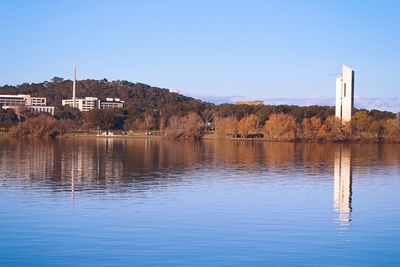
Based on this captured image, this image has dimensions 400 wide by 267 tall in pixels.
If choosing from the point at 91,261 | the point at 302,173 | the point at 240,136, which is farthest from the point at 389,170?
the point at 240,136

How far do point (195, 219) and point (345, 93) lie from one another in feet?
297

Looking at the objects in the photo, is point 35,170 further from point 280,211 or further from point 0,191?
point 280,211

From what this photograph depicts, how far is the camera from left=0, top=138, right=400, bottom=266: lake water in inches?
487

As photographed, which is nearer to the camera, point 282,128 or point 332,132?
point 282,128

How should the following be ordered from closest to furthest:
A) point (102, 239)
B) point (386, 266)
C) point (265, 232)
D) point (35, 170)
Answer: point (386, 266), point (102, 239), point (265, 232), point (35, 170)

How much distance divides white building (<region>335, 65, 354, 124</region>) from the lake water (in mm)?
74130

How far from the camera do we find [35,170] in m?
29.8

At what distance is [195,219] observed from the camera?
54.5 ft

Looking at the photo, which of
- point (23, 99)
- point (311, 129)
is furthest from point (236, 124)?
point (23, 99)

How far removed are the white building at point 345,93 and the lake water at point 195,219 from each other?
74.1 m

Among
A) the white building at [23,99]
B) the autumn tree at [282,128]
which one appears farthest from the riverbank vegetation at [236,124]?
the white building at [23,99]

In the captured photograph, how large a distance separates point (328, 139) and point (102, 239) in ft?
268

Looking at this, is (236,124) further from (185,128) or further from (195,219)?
(195,219)

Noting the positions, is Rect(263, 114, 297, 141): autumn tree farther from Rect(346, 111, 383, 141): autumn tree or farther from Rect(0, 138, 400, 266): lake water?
Rect(0, 138, 400, 266): lake water
